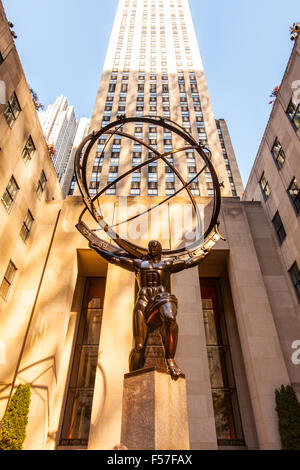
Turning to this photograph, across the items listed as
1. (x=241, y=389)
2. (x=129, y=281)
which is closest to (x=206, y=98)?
(x=129, y=281)

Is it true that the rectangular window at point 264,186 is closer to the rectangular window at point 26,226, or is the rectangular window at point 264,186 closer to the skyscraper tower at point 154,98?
the skyscraper tower at point 154,98

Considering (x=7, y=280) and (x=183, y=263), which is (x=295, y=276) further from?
(x=7, y=280)

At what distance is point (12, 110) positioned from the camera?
1431 cm

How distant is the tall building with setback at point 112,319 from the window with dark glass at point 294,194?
99.3 inches

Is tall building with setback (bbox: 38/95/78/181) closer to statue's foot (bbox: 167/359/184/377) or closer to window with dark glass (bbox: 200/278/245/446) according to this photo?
window with dark glass (bbox: 200/278/245/446)

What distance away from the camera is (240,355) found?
14.5 metres

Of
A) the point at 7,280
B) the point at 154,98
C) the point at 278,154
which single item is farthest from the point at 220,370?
the point at 154,98

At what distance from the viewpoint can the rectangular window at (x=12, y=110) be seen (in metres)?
13.8

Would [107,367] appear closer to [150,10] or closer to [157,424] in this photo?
[157,424]

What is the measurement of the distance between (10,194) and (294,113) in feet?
51.2

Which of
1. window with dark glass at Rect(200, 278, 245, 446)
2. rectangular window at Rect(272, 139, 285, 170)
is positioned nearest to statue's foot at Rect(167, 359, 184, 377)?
window with dark glass at Rect(200, 278, 245, 446)

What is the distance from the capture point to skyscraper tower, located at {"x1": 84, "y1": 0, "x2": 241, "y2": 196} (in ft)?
136

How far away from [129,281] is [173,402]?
9.34m

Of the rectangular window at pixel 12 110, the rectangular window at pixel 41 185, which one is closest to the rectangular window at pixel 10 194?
the rectangular window at pixel 41 185
